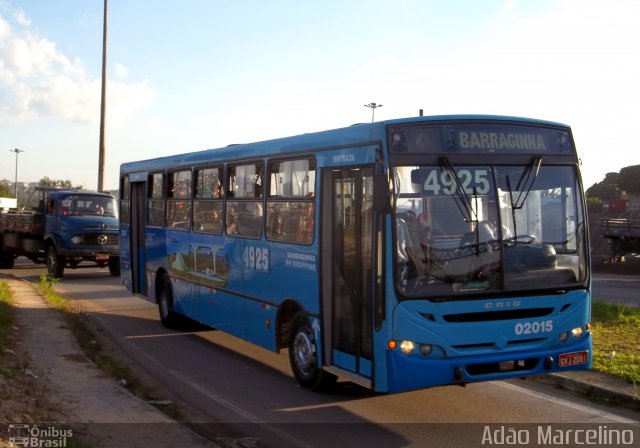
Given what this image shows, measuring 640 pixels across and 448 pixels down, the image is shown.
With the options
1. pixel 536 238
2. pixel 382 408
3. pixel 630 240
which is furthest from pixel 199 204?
pixel 630 240

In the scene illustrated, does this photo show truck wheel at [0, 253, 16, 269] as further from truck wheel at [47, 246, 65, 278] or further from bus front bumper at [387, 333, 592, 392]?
bus front bumper at [387, 333, 592, 392]

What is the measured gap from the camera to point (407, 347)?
689cm

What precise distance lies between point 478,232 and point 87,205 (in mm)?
19037

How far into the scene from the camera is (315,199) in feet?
27.6

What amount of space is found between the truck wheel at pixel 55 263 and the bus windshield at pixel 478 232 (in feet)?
60.0

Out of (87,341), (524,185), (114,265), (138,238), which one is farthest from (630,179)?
(524,185)

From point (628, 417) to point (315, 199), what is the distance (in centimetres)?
399

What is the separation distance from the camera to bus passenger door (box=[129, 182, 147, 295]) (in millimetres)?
14992

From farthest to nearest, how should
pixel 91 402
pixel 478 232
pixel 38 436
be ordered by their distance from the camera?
pixel 91 402 → pixel 478 232 → pixel 38 436

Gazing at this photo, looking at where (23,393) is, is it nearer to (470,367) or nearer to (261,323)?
(261,323)

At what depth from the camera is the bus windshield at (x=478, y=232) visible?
22.9 feet

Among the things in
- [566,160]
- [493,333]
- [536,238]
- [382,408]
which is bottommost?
[382,408]

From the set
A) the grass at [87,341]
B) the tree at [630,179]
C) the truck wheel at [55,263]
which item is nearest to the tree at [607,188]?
the tree at [630,179]

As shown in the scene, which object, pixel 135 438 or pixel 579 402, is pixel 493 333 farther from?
pixel 135 438
